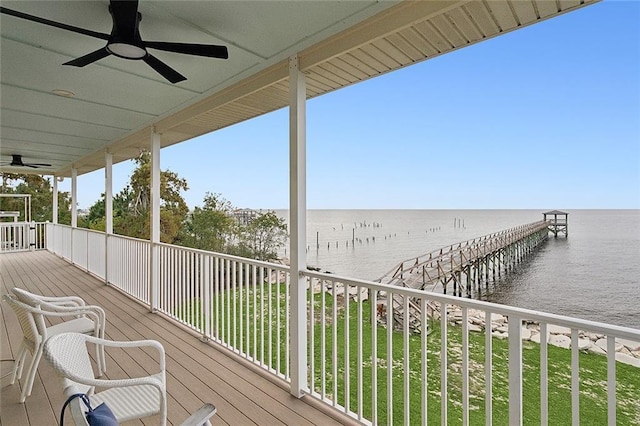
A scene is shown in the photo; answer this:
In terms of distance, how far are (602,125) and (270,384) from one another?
22.4 m

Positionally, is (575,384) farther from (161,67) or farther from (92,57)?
(92,57)

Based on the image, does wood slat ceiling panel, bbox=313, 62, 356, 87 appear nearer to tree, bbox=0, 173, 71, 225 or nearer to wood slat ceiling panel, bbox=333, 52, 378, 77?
wood slat ceiling panel, bbox=333, 52, 378, 77

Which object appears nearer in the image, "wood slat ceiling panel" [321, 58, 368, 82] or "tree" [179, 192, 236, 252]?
"wood slat ceiling panel" [321, 58, 368, 82]

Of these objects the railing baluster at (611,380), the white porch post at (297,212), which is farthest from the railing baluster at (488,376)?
the white porch post at (297,212)

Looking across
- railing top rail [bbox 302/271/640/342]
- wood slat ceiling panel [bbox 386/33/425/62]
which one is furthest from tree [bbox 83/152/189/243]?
railing top rail [bbox 302/271/640/342]

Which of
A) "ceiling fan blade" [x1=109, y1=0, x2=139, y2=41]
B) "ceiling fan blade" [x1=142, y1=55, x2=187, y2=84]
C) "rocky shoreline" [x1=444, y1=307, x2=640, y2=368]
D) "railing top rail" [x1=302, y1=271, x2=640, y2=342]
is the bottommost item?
"rocky shoreline" [x1=444, y1=307, x2=640, y2=368]

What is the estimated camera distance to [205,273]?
396 cm

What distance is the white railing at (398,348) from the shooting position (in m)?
1.63

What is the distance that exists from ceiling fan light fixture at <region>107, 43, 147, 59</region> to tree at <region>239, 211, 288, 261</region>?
1252 cm

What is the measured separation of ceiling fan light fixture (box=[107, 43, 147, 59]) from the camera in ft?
7.57

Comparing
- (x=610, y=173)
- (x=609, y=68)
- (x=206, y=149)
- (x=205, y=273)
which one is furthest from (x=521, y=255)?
(x=205, y=273)

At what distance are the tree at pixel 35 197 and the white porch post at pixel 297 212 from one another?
20.8 metres

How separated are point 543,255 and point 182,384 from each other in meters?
23.9

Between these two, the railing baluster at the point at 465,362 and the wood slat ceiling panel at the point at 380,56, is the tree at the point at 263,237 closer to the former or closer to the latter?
the wood slat ceiling panel at the point at 380,56
